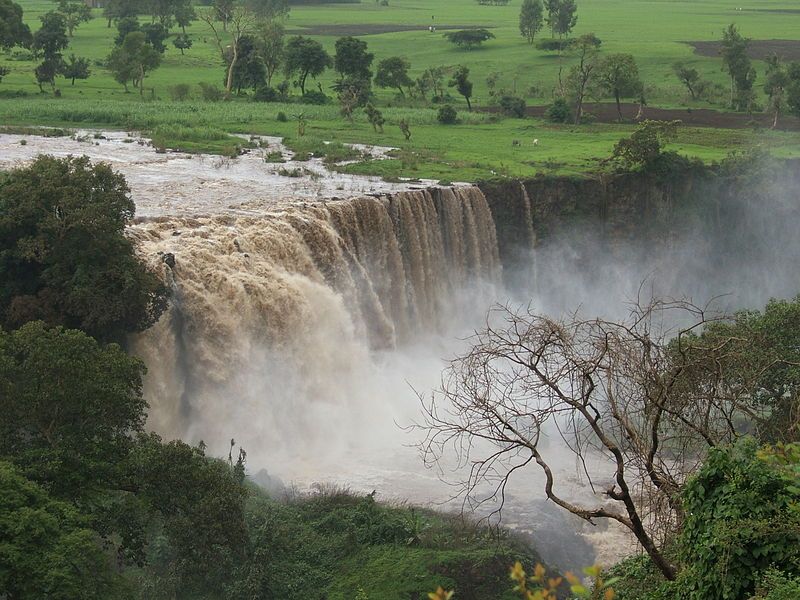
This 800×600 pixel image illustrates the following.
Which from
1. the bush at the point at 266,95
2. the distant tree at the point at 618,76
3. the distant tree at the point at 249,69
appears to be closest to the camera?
the distant tree at the point at 618,76

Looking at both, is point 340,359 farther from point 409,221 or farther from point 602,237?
point 602,237

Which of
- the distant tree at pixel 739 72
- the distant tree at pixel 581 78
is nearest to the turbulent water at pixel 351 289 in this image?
the distant tree at pixel 581 78

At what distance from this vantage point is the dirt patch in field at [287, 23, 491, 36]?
9088 cm

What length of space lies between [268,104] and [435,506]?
1493 inches

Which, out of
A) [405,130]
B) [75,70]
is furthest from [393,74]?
[75,70]

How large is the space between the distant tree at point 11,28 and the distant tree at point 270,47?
1219 cm

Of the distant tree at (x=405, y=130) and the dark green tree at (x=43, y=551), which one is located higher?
the distant tree at (x=405, y=130)

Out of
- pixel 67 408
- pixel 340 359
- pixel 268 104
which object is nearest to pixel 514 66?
pixel 268 104

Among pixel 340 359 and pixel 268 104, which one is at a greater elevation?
pixel 268 104

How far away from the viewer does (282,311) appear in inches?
1054

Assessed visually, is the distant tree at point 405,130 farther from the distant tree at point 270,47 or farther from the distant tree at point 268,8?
the distant tree at point 268,8

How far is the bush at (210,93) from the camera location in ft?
188

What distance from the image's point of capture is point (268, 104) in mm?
57031

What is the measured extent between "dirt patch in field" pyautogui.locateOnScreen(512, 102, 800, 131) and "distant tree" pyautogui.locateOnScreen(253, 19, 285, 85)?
14.3m
